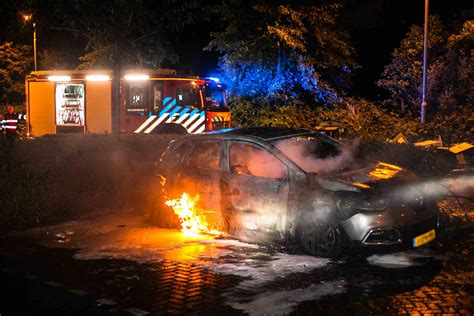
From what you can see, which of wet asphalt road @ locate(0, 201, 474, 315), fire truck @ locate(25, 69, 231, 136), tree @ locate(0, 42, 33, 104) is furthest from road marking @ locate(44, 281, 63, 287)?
tree @ locate(0, 42, 33, 104)

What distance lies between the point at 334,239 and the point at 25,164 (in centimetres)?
610

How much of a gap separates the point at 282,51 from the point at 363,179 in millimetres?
20312

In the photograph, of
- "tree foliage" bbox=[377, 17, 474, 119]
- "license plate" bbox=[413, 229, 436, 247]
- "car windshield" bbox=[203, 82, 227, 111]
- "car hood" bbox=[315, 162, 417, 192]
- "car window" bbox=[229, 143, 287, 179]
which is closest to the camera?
"license plate" bbox=[413, 229, 436, 247]

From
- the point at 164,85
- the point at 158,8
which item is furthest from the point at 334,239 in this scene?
the point at 164,85

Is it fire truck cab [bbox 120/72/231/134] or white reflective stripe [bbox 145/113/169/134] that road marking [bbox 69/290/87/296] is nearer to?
fire truck cab [bbox 120/72/231/134]

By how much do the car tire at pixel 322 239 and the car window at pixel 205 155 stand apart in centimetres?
170

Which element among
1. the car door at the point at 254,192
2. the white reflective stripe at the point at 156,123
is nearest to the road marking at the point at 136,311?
the car door at the point at 254,192

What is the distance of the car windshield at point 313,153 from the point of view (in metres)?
8.16

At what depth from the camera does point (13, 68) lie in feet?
137

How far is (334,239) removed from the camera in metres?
7.20

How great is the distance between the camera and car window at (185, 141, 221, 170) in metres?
8.59

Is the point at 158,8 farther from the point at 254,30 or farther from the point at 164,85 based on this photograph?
the point at 254,30

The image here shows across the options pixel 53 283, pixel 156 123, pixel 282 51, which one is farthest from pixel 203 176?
pixel 282 51

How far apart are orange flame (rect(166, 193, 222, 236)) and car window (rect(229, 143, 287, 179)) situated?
0.78 meters
